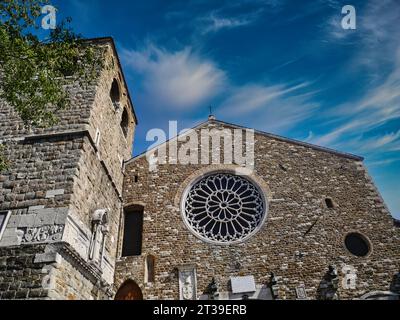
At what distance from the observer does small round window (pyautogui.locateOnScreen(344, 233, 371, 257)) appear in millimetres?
10727

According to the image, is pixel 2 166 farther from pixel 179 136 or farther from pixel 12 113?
pixel 179 136

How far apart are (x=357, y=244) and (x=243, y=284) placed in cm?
388

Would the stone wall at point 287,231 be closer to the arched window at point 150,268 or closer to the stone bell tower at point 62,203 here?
the arched window at point 150,268

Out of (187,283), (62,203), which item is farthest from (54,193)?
(187,283)

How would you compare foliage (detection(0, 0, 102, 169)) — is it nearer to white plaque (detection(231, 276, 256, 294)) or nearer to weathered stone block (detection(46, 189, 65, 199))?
weathered stone block (detection(46, 189, 65, 199))

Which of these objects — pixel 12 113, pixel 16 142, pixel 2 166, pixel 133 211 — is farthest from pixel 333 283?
pixel 12 113

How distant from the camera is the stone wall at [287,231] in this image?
10312 mm

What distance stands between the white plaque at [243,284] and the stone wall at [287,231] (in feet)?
0.53

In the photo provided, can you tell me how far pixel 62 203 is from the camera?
784cm

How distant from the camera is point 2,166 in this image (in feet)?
23.1

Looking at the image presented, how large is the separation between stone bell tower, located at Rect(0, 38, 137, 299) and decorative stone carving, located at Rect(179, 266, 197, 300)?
6.81 ft

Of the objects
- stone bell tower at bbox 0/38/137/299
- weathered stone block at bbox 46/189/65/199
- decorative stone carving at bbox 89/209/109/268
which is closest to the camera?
stone bell tower at bbox 0/38/137/299

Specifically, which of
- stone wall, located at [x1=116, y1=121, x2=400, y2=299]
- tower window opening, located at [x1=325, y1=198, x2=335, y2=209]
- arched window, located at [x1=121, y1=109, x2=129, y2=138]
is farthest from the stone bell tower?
tower window opening, located at [x1=325, y1=198, x2=335, y2=209]

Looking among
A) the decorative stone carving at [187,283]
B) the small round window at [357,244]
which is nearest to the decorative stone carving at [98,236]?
the decorative stone carving at [187,283]
